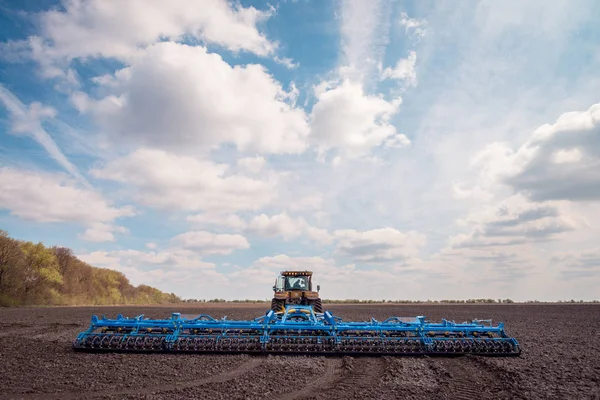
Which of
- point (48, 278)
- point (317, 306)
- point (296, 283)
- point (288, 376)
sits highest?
point (48, 278)

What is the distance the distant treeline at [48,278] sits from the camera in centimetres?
4262

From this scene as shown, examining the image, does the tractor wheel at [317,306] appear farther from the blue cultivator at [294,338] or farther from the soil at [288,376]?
the soil at [288,376]

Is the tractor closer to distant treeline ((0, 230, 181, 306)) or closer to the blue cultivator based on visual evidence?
the blue cultivator

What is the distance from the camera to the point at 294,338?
12.0m

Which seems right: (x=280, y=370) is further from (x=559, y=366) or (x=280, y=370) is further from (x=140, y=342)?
(x=559, y=366)

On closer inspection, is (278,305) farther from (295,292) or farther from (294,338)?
(294,338)

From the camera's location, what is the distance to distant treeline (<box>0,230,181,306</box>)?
42.6 meters

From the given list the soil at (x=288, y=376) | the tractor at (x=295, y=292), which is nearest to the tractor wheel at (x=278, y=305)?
the tractor at (x=295, y=292)

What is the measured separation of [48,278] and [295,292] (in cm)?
3918

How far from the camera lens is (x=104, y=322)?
40.3 feet

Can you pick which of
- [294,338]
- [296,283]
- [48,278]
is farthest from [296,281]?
[48,278]

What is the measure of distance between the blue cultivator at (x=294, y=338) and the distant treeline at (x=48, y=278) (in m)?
38.9

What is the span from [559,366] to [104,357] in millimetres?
11878

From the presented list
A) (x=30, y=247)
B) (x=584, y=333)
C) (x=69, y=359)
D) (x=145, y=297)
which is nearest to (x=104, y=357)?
(x=69, y=359)
